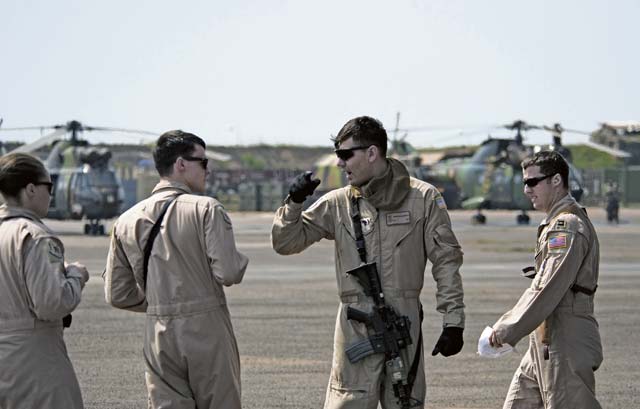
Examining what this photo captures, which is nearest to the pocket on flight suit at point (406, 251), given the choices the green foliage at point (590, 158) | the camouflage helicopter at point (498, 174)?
the camouflage helicopter at point (498, 174)

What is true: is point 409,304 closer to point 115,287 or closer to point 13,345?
point 115,287

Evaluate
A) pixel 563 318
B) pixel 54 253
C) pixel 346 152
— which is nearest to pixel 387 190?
pixel 346 152

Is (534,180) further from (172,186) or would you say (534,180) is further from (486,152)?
(486,152)

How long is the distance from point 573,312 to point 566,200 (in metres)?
0.64

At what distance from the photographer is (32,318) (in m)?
5.43

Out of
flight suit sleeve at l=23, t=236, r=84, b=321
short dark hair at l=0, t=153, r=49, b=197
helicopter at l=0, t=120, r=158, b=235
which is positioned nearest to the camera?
flight suit sleeve at l=23, t=236, r=84, b=321

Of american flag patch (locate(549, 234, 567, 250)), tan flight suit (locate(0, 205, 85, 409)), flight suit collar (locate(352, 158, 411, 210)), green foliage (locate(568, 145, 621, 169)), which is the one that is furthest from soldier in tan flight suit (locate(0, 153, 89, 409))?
green foliage (locate(568, 145, 621, 169))

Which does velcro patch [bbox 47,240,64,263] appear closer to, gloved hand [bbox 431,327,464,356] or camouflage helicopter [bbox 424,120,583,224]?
gloved hand [bbox 431,327,464,356]

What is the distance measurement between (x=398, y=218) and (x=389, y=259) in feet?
0.74

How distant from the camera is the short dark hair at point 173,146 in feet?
19.2

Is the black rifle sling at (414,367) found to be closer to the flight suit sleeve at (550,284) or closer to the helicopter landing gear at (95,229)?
the flight suit sleeve at (550,284)

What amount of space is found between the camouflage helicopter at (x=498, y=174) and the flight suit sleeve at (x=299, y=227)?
38617 mm

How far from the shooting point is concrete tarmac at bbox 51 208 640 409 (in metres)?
9.41

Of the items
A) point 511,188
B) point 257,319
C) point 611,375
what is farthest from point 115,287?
point 511,188
